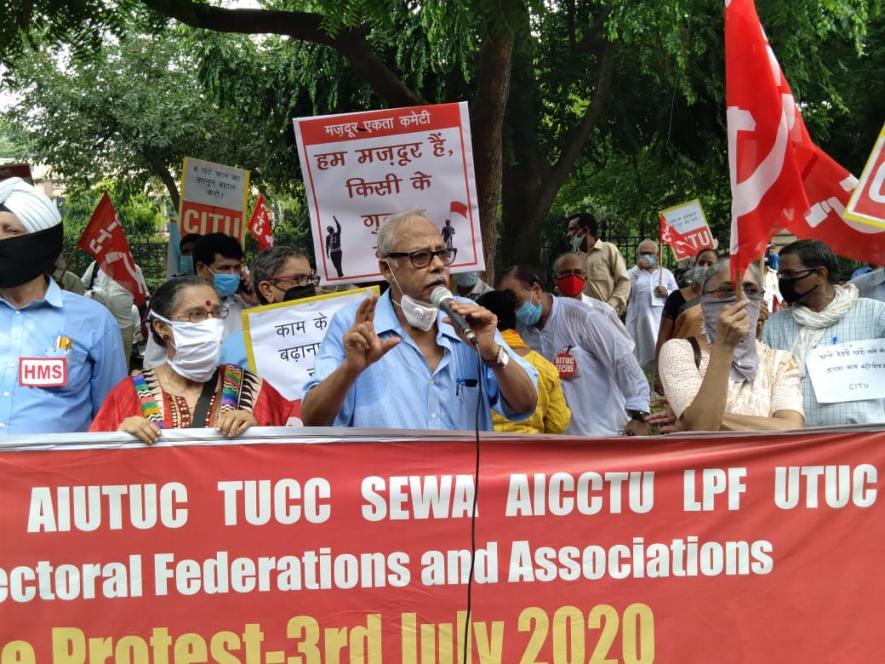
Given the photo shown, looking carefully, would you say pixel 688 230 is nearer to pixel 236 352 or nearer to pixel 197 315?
pixel 236 352

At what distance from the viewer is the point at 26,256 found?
4387 mm

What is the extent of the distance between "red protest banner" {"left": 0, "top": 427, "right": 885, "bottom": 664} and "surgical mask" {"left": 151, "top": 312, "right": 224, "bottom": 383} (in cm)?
48

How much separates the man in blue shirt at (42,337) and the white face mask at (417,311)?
49.4 inches

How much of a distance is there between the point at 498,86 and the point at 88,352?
19.1 ft

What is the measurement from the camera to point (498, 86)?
379 inches

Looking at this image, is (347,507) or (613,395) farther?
(613,395)

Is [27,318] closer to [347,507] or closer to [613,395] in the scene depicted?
[347,507]

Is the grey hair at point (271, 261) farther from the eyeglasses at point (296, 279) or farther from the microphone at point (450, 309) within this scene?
the microphone at point (450, 309)

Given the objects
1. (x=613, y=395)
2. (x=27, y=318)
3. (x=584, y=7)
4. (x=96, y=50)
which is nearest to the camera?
(x=27, y=318)

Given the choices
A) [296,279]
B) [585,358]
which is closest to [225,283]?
[296,279]

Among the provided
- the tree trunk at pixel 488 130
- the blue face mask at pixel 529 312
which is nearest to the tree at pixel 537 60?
the tree trunk at pixel 488 130

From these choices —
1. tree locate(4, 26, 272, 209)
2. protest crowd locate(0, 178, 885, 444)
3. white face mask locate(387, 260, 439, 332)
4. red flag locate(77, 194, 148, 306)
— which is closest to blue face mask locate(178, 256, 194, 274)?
red flag locate(77, 194, 148, 306)

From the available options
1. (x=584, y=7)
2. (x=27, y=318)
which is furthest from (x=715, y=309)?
(x=584, y=7)

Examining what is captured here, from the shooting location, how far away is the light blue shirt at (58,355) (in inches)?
169
